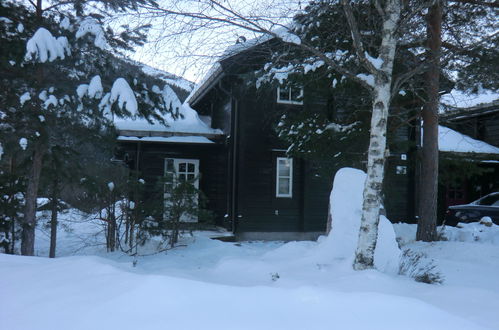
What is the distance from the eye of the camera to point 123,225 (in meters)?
9.59

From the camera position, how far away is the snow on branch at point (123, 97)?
22.7 feet

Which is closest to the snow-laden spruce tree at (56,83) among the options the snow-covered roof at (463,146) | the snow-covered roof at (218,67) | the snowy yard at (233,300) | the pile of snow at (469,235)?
the snow-covered roof at (218,67)

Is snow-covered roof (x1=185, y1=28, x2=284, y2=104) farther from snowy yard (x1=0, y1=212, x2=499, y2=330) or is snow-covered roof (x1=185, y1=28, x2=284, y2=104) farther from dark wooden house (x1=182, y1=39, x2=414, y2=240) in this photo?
snowy yard (x1=0, y1=212, x2=499, y2=330)

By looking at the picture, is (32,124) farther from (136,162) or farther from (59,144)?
(136,162)

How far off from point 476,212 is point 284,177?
5.66 metres

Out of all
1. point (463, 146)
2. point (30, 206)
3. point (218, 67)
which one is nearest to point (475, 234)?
point (463, 146)

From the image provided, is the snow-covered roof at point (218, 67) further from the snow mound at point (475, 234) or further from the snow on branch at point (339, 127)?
the snow mound at point (475, 234)

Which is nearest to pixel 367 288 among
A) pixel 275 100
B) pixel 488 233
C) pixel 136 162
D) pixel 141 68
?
pixel 141 68

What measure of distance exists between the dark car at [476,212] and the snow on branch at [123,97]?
10.1 meters

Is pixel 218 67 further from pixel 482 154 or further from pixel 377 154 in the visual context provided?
pixel 482 154

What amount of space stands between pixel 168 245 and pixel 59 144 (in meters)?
3.18

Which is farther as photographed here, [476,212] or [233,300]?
[476,212]

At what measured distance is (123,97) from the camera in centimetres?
694

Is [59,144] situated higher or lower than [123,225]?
higher
